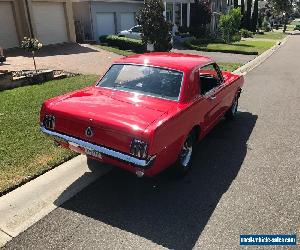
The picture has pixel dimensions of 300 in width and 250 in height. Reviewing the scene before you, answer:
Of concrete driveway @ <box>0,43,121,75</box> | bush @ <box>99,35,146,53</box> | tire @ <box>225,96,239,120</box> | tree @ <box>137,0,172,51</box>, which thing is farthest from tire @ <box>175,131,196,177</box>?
bush @ <box>99,35,146,53</box>

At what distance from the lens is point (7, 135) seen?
675 cm

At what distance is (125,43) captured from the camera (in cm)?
2295

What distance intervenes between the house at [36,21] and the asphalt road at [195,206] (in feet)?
55.9

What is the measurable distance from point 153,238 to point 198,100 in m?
2.55

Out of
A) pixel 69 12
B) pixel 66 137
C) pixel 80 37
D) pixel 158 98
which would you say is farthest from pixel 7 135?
pixel 80 37

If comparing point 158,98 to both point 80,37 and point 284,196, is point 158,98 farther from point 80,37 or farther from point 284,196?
point 80,37

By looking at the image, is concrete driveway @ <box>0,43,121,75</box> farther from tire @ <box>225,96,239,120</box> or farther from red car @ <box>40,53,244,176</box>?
red car @ <box>40,53,244,176</box>

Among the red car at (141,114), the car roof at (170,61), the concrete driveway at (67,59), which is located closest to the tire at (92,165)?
the red car at (141,114)

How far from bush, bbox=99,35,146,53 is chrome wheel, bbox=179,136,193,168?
56.4ft

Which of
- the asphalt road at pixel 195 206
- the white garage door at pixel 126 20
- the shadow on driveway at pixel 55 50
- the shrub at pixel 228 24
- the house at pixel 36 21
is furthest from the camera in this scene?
the shrub at pixel 228 24

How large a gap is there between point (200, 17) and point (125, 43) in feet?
52.5

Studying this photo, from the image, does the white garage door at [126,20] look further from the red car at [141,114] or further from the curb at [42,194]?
the curb at [42,194]

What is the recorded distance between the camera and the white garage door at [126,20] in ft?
96.0

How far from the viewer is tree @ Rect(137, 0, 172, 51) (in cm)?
2053
